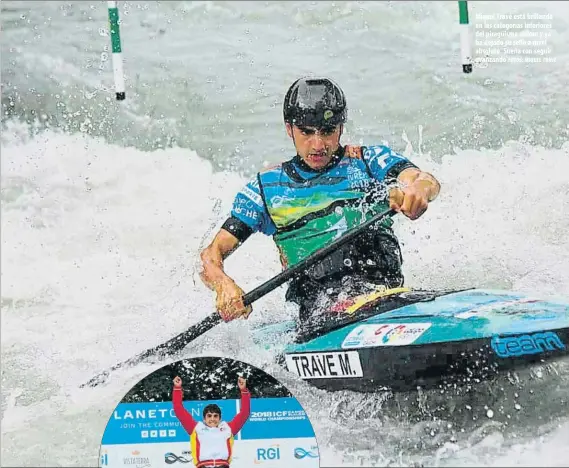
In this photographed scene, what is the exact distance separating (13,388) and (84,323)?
Result: 0.89 feet

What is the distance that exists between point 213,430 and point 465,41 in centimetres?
127

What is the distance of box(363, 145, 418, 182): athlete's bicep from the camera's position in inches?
94.6

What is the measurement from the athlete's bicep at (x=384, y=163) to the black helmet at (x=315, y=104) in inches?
Result: 4.7

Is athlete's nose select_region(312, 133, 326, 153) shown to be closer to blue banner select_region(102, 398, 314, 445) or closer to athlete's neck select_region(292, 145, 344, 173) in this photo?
athlete's neck select_region(292, 145, 344, 173)

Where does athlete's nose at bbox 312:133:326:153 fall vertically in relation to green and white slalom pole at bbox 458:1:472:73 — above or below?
below

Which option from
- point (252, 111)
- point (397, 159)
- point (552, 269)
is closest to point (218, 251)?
point (252, 111)

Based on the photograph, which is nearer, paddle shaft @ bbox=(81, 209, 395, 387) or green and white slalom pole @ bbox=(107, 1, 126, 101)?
paddle shaft @ bbox=(81, 209, 395, 387)

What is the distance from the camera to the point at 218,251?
2439 mm

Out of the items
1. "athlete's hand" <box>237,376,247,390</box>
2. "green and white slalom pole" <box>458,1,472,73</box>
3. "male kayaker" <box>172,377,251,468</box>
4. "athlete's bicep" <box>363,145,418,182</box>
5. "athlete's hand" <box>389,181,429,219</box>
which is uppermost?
"green and white slalom pole" <box>458,1,472,73</box>

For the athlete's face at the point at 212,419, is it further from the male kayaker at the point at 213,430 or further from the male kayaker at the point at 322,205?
the male kayaker at the point at 322,205

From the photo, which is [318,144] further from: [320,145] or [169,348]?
[169,348]

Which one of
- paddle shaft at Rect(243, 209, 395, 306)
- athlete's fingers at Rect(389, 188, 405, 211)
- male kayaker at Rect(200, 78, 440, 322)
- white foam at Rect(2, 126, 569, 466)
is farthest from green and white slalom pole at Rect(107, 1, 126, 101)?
athlete's fingers at Rect(389, 188, 405, 211)

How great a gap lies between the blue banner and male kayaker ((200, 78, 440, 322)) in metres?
0.25

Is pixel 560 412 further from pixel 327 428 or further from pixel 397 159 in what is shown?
pixel 397 159
